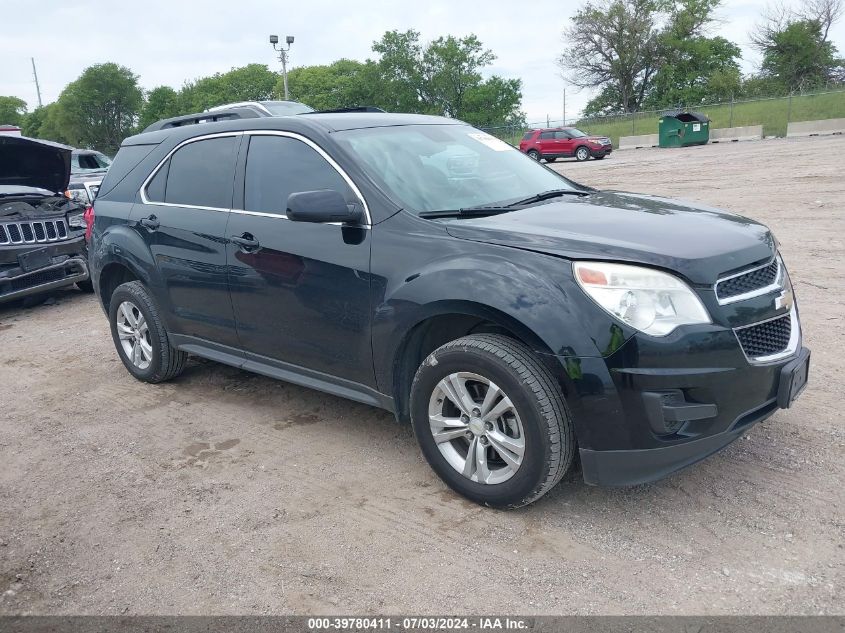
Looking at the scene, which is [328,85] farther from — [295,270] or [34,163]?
[295,270]

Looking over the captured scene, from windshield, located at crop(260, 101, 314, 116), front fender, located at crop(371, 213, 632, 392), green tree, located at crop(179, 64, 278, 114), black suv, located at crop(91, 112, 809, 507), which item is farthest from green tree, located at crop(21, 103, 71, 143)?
front fender, located at crop(371, 213, 632, 392)

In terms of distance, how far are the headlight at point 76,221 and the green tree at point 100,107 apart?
7726cm

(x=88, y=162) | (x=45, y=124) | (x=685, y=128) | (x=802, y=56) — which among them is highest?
(x=45, y=124)

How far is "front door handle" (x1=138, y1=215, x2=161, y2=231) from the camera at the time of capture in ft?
16.0

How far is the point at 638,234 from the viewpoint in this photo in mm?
3215

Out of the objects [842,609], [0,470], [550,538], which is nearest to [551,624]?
[550,538]

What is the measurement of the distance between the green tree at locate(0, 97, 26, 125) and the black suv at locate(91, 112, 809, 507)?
119m

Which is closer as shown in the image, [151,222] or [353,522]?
[353,522]

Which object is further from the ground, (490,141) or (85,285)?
(490,141)

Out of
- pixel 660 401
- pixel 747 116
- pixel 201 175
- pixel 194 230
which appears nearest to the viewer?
pixel 660 401

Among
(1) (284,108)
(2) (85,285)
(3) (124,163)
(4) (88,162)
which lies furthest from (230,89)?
(3) (124,163)

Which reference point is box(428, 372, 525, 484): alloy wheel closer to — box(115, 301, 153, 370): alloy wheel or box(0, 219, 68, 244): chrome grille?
box(115, 301, 153, 370): alloy wheel

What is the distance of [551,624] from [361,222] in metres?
2.05

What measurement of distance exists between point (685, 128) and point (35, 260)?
33325 mm
